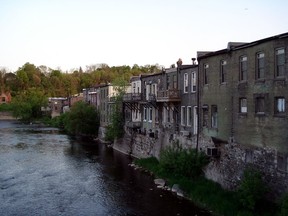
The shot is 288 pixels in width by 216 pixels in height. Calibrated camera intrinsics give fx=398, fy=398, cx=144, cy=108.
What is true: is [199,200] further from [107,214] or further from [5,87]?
[5,87]

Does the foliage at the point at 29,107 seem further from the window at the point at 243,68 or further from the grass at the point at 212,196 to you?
the window at the point at 243,68

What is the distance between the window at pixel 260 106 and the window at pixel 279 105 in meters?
1.15

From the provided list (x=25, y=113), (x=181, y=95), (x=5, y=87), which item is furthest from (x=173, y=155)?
(x=5, y=87)

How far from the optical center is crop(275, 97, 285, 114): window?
20.1m

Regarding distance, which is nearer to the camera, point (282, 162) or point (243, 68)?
point (282, 162)

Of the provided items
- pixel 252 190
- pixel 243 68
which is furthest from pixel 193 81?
pixel 252 190

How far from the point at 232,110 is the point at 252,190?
227 inches

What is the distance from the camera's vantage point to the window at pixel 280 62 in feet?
66.2

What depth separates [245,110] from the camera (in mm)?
23500

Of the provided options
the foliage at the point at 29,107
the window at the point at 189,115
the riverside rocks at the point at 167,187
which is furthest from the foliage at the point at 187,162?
the foliage at the point at 29,107

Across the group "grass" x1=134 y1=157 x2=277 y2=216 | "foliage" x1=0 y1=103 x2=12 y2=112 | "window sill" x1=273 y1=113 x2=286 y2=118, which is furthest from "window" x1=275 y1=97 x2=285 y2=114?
"foliage" x1=0 y1=103 x2=12 y2=112

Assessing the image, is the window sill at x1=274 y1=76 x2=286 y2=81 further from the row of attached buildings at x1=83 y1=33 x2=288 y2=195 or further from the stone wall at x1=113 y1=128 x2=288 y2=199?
the stone wall at x1=113 y1=128 x2=288 y2=199

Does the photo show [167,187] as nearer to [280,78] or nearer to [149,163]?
[149,163]

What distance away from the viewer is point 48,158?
143ft
